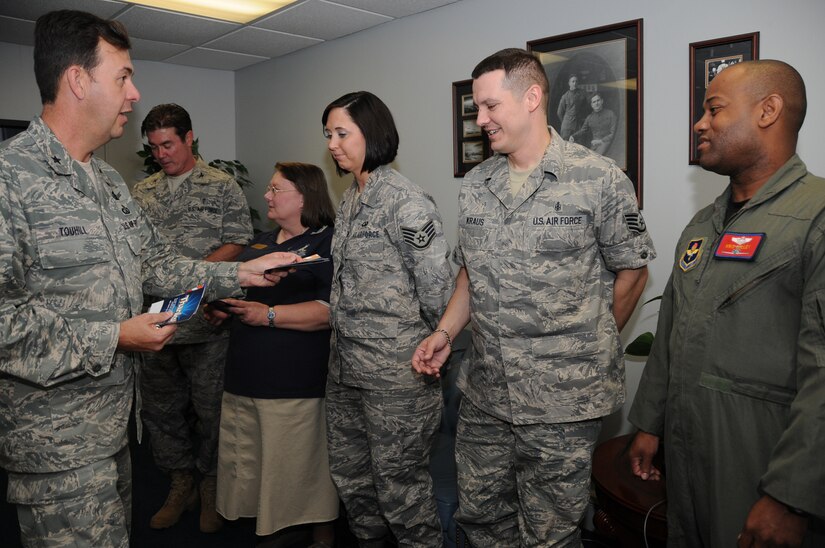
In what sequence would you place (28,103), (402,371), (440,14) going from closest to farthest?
(402,371), (440,14), (28,103)

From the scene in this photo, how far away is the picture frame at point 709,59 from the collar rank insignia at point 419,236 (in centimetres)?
120

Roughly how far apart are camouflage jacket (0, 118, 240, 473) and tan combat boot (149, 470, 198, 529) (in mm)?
1504

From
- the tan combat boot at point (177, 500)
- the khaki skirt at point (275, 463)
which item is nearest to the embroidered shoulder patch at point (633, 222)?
the khaki skirt at point (275, 463)

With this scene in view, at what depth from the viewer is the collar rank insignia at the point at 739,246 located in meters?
1.34

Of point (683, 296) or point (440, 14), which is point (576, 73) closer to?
point (440, 14)

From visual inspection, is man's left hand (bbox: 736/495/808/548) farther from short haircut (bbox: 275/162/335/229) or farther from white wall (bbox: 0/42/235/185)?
white wall (bbox: 0/42/235/185)

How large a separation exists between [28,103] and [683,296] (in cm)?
470

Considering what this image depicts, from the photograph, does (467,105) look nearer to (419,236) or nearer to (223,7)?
(223,7)

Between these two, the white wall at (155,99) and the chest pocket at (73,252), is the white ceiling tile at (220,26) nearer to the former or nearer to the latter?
the white wall at (155,99)

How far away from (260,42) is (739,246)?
390cm

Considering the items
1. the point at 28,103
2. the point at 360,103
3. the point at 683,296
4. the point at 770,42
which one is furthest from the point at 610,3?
the point at 28,103

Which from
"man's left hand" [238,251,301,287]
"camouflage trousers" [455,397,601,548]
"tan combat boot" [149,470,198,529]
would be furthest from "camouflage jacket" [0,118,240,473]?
"tan combat boot" [149,470,198,529]

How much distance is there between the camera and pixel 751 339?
133 cm

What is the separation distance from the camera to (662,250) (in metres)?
2.74
